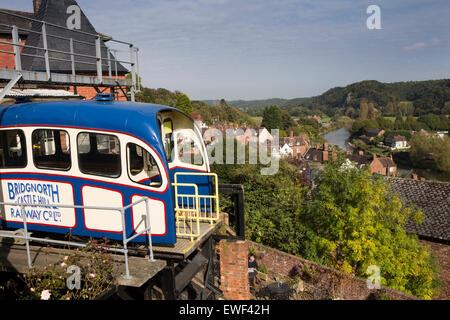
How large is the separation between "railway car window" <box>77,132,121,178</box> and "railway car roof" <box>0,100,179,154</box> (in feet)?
0.92

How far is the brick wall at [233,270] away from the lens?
8859 millimetres

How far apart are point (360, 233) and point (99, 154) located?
39.0ft

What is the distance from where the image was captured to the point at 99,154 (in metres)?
6.75

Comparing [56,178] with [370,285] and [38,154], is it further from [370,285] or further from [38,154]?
[370,285]

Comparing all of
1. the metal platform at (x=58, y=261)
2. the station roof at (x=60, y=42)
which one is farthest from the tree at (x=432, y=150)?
the metal platform at (x=58, y=261)

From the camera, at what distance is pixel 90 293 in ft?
15.1

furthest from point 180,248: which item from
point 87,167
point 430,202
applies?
point 430,202

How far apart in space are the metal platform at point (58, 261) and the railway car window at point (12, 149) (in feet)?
5.65

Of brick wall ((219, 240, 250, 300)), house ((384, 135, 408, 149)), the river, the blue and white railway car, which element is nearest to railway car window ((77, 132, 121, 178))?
the blue and white railway car

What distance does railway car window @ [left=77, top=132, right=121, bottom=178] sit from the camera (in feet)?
20.9

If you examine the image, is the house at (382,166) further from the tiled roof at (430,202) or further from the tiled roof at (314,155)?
the tiled roof at (430,202)

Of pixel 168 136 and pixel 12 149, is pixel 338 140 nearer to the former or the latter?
pixel 168 136

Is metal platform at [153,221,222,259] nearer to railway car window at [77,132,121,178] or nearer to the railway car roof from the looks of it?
railway car window at [77,132,121,178]
